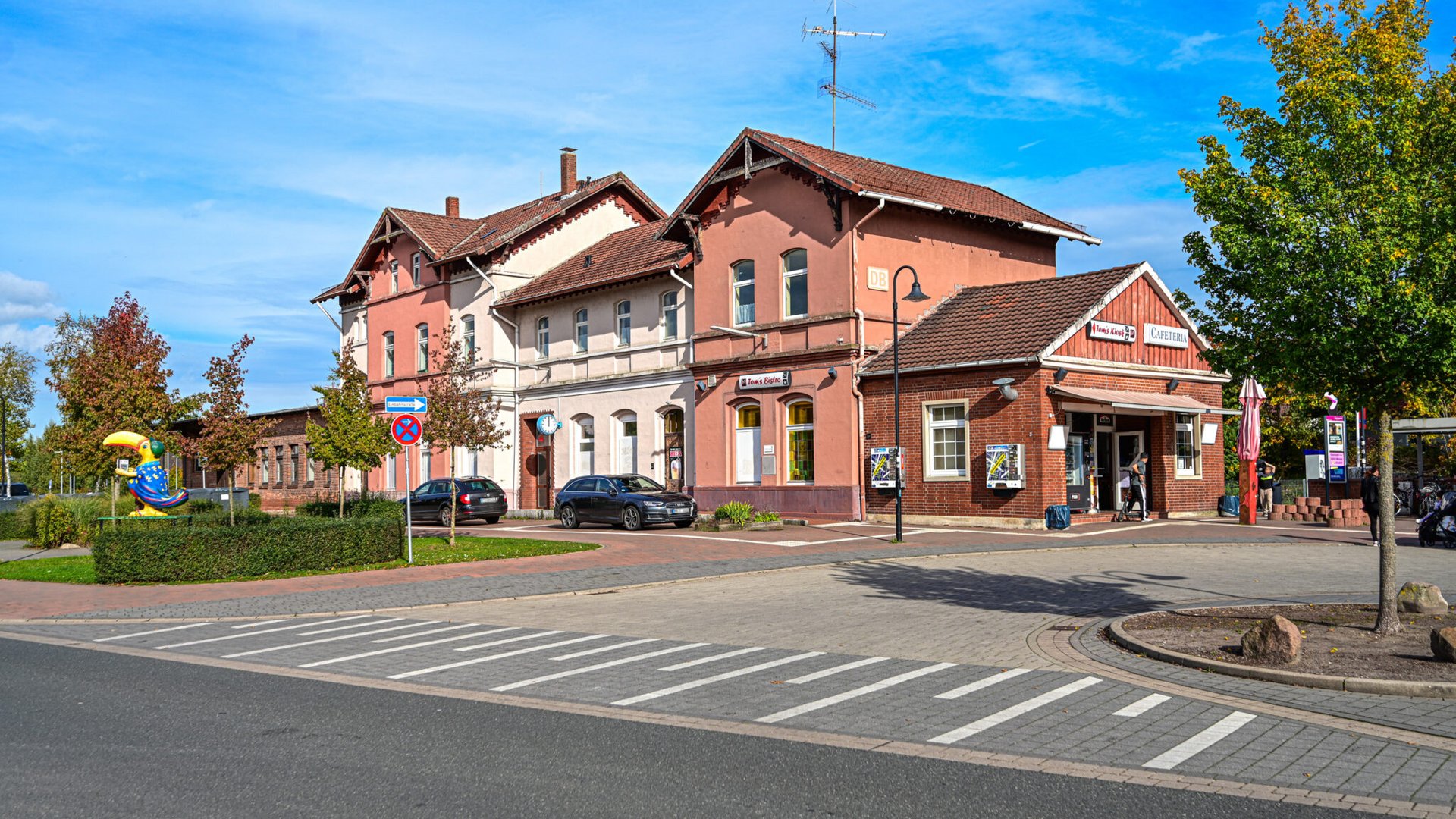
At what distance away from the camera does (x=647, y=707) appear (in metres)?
7.89

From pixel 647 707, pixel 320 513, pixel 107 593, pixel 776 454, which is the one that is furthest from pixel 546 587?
pixel 320 513

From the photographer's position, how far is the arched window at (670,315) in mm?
33719

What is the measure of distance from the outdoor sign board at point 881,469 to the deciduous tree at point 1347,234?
16.5 metres

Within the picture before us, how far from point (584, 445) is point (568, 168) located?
13.2m

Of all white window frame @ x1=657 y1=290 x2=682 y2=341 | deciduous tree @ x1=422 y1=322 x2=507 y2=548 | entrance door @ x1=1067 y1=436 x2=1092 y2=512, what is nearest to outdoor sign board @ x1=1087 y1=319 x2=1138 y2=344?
entrance door @ x1=1067 y1=436 x2=1092 y2=512

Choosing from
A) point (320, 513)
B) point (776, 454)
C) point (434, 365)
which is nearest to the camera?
point (776, 454)

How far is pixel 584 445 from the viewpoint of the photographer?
37281mm

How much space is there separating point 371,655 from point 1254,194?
8.83m

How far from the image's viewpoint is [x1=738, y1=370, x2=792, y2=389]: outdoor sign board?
29.8m

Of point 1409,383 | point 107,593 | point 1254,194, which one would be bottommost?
point 107,593

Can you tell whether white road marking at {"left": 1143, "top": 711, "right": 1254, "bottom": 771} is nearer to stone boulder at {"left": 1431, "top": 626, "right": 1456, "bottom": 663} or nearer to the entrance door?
stone boulder at {"left": 1431, "top": 626, "right": 1456, "bottom": 663}

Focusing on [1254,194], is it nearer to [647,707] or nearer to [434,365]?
[647,707]

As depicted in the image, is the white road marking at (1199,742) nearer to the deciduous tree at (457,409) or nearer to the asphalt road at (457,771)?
the asphalt road at (457,771)

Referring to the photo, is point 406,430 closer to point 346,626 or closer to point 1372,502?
point 346,626
